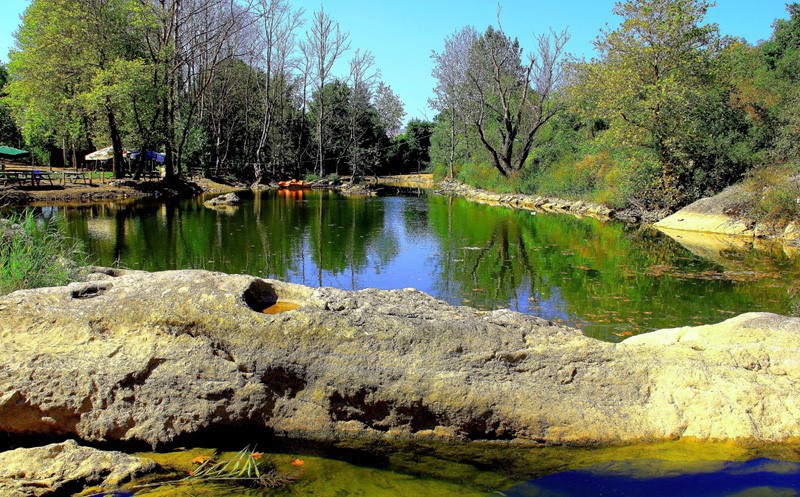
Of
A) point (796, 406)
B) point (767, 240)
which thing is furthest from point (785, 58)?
point (796, 406)

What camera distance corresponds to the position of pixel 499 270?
13.4 m

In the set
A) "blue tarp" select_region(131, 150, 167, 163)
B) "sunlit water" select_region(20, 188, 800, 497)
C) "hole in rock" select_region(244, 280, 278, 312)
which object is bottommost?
"sunlit water" select_region(20, 188, 800, 497)

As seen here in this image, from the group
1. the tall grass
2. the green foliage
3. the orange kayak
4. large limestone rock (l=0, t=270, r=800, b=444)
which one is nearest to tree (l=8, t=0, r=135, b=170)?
the orange kayak

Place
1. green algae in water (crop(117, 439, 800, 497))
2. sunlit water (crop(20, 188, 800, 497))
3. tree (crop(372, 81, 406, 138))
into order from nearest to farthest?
green algae in water (crop(117, 439, 800, 497)) < sunlit water (crop(20, 188, 800, 497)) < tree (crop(372, 81, 406, 138))

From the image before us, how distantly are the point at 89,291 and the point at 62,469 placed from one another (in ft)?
6.35

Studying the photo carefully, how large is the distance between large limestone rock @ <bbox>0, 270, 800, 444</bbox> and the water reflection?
355cm

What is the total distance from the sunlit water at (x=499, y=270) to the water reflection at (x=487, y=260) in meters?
0.04

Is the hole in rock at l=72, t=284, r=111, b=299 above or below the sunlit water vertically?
above

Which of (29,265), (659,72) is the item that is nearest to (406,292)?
(29,265)

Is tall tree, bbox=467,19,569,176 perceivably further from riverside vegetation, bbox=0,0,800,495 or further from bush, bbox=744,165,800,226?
bush, bbox=744,165,800,226

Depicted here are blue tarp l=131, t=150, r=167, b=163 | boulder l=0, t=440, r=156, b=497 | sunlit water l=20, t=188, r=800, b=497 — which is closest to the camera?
boulder l=0, t=440, r=156, b=497

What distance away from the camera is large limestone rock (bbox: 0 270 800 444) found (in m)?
4.59

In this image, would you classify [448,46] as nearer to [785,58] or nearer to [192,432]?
[785,58]

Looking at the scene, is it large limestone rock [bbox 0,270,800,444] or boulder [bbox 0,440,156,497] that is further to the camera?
large limestone rock [bbox 0,270,800,444]
